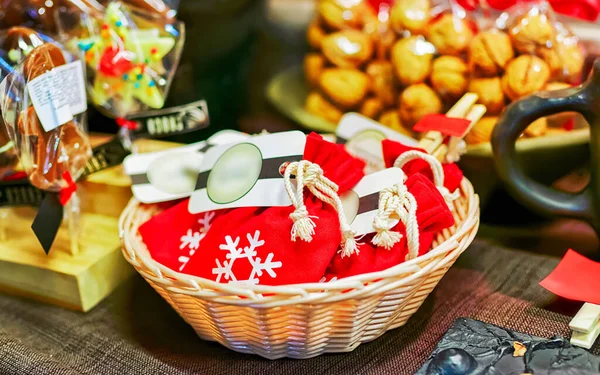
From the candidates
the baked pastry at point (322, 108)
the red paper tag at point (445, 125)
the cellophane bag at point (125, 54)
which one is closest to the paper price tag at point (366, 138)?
the red paper tag at point (445, 125)

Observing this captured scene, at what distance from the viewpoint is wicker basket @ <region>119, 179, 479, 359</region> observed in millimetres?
473

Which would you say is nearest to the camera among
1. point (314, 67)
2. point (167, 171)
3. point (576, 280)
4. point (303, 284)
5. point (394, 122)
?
point (303, 284)

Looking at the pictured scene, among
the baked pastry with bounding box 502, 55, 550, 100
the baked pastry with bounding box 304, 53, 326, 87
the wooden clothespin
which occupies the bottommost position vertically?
the wooden clothespin

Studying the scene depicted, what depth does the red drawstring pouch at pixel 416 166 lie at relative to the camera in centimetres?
61

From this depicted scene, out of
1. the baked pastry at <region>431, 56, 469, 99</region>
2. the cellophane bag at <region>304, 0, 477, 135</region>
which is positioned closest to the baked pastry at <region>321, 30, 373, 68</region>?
the cellophane bag at <region>304, 0, 477, 135</region>

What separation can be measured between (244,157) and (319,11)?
381 millimetres

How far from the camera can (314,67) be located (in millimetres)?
906

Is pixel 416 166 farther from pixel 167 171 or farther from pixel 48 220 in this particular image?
pixel 48 220

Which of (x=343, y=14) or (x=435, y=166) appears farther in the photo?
(x=343, y=14)

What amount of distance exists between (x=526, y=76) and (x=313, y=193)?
323 millimetres

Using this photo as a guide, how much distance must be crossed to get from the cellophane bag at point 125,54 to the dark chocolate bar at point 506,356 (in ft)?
1.51

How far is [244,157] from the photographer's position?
1.97 ft

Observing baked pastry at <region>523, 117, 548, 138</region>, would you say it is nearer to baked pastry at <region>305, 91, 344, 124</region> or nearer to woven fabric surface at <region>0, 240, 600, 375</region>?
woven fabric surface at <region>0, 240, 600, 375</region>

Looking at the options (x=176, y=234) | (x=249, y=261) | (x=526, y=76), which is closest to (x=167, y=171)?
(x=176, y=234)
